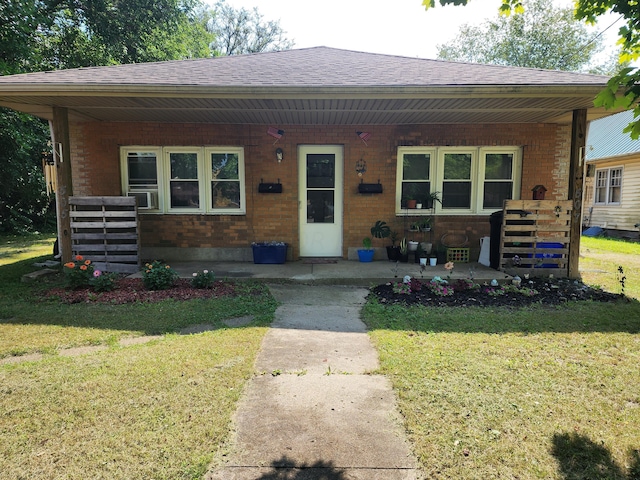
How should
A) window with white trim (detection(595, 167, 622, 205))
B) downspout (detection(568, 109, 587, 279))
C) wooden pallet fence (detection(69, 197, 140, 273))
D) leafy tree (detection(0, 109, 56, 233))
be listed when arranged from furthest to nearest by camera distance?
1. window with white trim (detection(595, 167, 622, 205))
2. leafy tree (detection(0, 109, 56, 233))
3. wooden pallet fence (detection(69, 197, 140, 273))
4. downspout (detection(568, 109, 587, 279))

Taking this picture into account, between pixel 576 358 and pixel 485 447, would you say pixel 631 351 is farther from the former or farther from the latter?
pixel 485 447

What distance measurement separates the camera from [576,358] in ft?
11.2

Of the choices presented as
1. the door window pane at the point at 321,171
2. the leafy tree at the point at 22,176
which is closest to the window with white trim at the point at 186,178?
the door window pane at the point at 321,171

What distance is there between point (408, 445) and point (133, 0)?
18.9 meters

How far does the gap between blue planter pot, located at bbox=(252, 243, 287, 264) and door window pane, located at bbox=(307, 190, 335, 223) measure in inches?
38.0

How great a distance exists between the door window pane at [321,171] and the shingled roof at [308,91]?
2.48ft

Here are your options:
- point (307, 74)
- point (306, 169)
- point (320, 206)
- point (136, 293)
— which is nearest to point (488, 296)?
point (320, 206)

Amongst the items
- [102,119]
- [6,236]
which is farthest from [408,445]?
[6,236]

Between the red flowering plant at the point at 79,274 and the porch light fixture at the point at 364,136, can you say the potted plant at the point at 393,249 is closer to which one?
the porch light fixture at the point at 364,136

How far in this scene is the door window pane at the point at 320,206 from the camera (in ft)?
26.2

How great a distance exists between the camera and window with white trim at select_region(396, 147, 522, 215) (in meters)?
7.86

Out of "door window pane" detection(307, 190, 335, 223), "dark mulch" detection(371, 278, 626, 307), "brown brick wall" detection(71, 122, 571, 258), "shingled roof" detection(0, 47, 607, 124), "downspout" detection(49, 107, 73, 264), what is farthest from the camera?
"door window pane" detection(307, 190, 335, 223)

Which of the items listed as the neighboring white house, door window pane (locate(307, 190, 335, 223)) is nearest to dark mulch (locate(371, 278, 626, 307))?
door window pane (locate(307, 190, 335, 223))

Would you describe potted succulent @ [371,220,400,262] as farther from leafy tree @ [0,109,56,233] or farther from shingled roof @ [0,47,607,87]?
leafy tree @ [0,109,56,233]
